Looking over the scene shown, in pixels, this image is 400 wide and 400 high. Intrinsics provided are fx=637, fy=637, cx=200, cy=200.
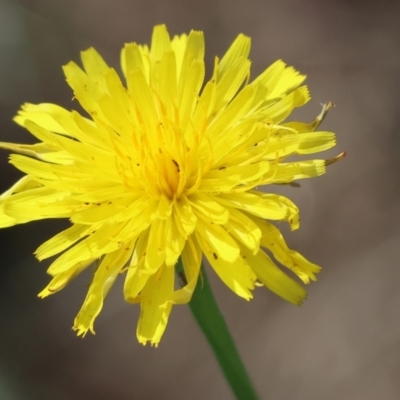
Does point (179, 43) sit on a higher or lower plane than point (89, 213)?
higher

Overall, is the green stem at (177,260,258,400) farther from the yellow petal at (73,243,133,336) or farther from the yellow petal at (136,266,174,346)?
the yellow petal at (73,243,133,336)

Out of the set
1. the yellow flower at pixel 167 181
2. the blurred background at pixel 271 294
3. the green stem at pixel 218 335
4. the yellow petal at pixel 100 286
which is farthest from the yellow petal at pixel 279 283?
the blurred background at pixel 271 294

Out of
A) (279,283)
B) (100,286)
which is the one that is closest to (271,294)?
(279,283)

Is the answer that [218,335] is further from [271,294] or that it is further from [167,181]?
[271,294]

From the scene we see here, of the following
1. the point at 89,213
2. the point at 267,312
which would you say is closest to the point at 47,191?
the point at 89,213

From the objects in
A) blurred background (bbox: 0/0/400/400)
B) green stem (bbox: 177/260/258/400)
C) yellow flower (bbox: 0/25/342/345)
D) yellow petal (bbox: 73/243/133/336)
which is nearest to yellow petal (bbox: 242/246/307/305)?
yellow flower (bbox: 0/25/342/345)

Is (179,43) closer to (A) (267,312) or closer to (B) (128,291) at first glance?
(B) (128,291)
